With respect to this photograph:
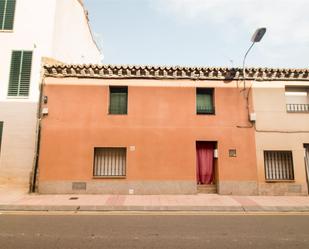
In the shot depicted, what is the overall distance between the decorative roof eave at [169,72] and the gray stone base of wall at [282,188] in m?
5.04

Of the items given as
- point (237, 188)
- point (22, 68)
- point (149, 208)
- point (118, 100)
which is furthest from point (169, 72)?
point (22, 68)

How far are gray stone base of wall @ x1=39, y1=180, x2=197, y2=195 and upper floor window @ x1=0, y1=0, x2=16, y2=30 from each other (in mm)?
8055

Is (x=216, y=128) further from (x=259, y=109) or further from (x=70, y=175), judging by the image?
(x=70, y=175)

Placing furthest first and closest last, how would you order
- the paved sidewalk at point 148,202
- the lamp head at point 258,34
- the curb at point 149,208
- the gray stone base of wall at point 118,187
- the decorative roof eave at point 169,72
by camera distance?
the decorative roof eave at point 169,72
the gray stone base of wall at point 118,187
the lamp head at point 258,34
the paved sidewalk at point 148,202
the curb at point 149,208

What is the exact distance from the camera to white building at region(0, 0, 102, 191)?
11875 mm

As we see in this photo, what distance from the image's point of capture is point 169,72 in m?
12.5

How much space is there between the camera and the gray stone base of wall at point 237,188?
38.7ft

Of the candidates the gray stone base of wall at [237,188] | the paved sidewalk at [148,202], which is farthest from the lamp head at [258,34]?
the paved sidewalk at [148,202]

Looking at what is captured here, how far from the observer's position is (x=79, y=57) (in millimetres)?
16828

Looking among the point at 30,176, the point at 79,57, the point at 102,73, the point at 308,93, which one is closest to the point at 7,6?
the point at 79,57

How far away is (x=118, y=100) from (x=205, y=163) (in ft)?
17.0

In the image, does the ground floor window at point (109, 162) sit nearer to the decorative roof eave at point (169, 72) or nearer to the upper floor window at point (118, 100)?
the upper floor window at point (118, 100)

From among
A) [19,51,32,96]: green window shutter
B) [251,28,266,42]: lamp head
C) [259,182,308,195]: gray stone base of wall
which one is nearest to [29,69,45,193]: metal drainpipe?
[19,51,32,96]: green window shutter

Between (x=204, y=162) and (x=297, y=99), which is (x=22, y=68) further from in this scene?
(x=297, y=99)
